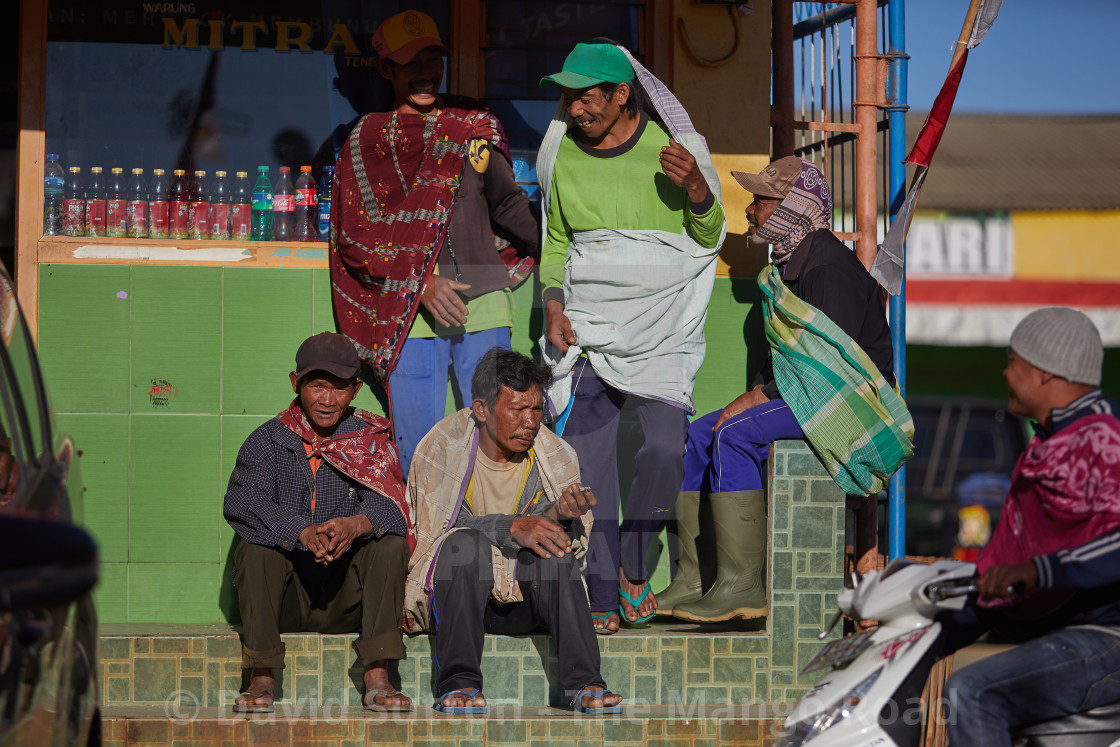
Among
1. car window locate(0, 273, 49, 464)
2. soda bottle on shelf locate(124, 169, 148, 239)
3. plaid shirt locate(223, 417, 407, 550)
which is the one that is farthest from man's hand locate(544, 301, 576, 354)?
car window locate(0, 273, 49, 464)

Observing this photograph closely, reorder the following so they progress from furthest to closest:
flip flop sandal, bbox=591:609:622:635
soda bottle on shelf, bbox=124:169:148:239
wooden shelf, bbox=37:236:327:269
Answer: soda bottle on shelf, bbox=124:169:148:239 < wooden shelf, bbox=37:236:327:269 < flip flop sandal, bbox=591:609:622:635

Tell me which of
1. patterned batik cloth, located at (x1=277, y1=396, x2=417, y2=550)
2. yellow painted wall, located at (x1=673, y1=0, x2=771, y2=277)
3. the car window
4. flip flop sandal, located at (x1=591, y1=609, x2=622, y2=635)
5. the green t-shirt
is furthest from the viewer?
yellow painted wall, located at (x1=673, y1=0, x2=771, y2=277)

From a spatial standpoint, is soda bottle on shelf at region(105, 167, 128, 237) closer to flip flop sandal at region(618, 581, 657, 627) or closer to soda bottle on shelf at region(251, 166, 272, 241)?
soda bottle on shelf at region(251, 166, 272, 241)

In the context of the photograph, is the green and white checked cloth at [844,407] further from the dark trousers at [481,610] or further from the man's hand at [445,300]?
the man's hand at [445,300]

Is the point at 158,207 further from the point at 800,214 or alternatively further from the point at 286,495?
the point at 800,214

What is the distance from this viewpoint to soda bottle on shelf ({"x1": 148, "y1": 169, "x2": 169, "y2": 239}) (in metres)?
5.75

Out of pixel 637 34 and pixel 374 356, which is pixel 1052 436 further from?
pixel 637 34

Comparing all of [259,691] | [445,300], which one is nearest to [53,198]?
[445,300]

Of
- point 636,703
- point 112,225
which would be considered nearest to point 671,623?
point 636,703

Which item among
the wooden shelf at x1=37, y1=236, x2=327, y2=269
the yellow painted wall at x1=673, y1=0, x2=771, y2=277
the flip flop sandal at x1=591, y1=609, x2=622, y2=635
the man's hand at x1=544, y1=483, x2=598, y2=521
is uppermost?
the yellow painted wall at x1=673, y1=0, x2=771, y2=277

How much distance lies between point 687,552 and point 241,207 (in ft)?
Result: 8.36

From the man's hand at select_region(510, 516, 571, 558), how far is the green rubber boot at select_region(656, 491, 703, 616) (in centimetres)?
83

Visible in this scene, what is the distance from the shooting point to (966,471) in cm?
1156

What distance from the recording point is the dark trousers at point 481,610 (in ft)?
15.1
